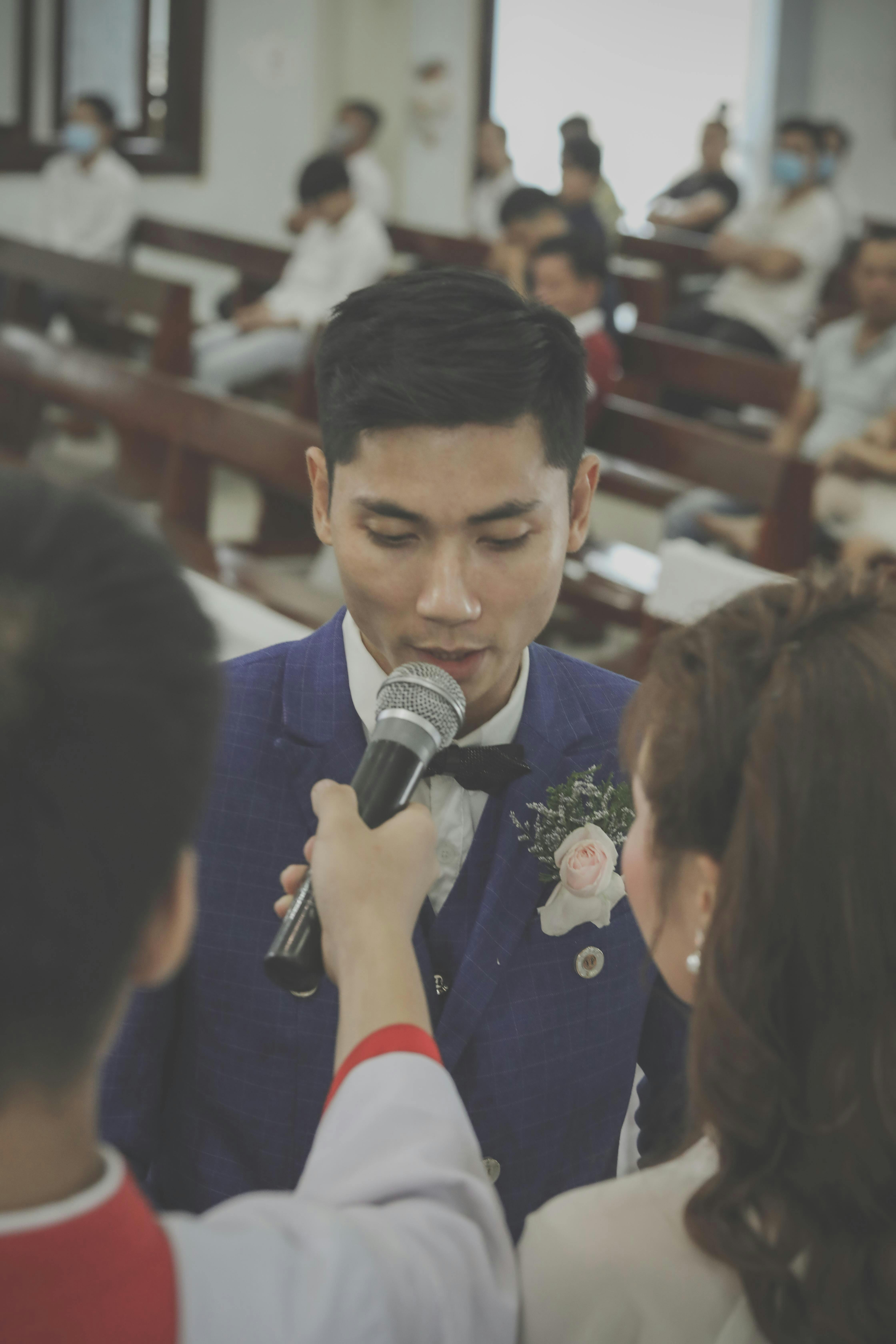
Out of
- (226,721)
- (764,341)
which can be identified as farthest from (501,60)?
(226,721)

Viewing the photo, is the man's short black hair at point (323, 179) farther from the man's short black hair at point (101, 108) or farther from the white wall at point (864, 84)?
the white wall at point (864, 84)

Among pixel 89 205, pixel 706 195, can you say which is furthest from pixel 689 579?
pixel 706 195

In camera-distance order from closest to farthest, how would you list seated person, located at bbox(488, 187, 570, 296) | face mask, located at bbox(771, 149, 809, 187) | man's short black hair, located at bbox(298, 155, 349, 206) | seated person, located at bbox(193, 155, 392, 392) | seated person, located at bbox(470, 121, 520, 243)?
seated person, located at bbox(488, 187, 570, 296)
seated person, located at bbox(193, 155, 392, 392)
man's short black hair, located at bbox(298, 155, 349, 206)
face mask, located at bbox(771, 149, 809, 187)
seated person, located at bbox(470, 121, 520, 243)

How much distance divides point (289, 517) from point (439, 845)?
13.1ft

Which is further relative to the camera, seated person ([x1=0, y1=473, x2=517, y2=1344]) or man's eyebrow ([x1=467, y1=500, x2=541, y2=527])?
man's eyebrow ([x1=467, y1=500, x2=541, y2=527])

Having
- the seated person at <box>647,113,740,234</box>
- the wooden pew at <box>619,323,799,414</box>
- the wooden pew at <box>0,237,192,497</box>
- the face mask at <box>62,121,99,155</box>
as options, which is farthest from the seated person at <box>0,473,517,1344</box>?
the seated person at <box>647,113,740,234</box>

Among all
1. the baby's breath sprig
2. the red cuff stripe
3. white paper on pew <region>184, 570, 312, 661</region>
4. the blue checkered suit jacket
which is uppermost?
the red cuff stripe

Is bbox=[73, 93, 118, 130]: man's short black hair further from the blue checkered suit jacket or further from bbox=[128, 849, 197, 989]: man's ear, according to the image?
bbox=[128, 849, 197, 989]: man's ear

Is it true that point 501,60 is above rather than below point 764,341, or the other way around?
above

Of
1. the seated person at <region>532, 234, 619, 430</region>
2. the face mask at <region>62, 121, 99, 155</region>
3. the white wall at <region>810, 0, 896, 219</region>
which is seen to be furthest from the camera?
the white wall at <region>810, 0, 896, 219</region>

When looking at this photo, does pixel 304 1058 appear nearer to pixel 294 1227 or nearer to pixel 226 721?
pixel 226 721

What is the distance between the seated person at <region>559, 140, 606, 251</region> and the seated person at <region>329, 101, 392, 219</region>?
70.1 inches

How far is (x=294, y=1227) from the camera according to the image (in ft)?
2.60

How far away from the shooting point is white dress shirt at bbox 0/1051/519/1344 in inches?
28.9
